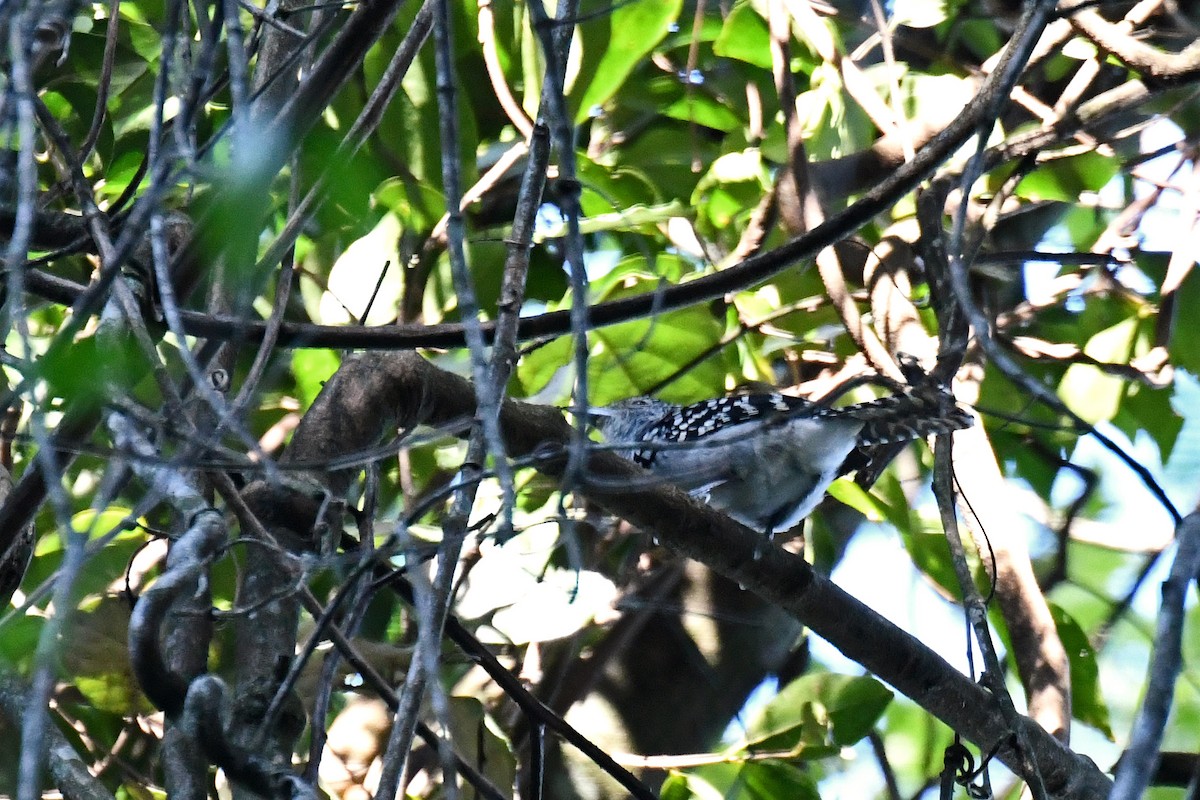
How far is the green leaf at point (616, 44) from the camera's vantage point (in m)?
3.17

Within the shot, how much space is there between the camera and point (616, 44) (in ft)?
10.6

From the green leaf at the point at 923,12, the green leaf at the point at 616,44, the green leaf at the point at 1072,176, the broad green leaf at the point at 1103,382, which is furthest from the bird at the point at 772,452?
the green leaf at the point at 923,12

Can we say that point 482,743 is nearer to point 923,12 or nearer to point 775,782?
point 775,782

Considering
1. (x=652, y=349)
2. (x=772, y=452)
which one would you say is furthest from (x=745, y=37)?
(x=772, y=452)

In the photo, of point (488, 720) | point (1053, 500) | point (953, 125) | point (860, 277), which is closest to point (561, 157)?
point (953, 125)

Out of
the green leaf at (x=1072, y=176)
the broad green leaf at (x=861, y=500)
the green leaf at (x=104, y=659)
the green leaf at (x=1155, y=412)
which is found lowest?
the green leaf at (x=104, y=659)

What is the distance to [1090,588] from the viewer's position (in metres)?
Answer: 4.64

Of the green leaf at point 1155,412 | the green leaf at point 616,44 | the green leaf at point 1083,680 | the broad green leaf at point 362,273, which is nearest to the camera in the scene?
the green leaf at point 616,44

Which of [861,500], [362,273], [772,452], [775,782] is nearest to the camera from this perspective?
[775,782]

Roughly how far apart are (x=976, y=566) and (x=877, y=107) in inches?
55.4

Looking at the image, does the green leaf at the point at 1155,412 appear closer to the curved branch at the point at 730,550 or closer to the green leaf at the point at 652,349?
the green leaf at the point at 652,349

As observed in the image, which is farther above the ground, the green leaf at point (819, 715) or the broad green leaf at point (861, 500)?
the broad green leaf at point (861, 500)

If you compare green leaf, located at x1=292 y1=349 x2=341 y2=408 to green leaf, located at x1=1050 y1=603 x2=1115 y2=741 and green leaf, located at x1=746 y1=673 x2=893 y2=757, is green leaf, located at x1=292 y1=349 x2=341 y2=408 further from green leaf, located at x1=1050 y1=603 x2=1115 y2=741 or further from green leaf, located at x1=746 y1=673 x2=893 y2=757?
green leaf, located at x1=1050 y1=603 x2=1115 y2=741

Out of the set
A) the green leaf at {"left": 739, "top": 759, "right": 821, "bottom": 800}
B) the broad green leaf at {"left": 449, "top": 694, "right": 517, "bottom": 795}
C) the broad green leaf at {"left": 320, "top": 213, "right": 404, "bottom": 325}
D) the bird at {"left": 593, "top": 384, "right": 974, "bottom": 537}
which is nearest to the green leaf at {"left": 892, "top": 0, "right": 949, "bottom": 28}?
the bird at {"left": 593, "top": 384, "right": 974, "bottom": 537}
